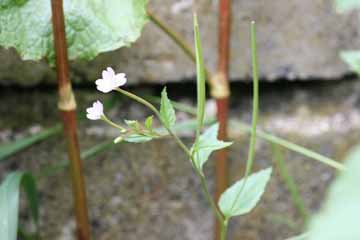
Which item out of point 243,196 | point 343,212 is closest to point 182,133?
point 243,196

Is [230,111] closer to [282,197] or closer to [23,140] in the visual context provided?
[282,197]

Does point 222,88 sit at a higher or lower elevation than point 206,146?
higher

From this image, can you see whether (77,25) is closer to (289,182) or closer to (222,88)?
(222,88)

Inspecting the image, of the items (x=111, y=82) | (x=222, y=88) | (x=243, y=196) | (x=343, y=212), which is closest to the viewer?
(x=343, y=212)

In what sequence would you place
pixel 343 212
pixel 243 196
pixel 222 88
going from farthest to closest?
1. pixel 222 88
2. pixel 243 196
3. pixel 343 212

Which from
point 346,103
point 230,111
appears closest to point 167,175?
point 230,111

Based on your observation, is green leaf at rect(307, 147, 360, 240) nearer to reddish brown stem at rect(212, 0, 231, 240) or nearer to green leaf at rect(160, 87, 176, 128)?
green leaf at rect(160, 87, 176, 128)

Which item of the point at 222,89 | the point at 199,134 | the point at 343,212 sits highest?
the point at 222,89
